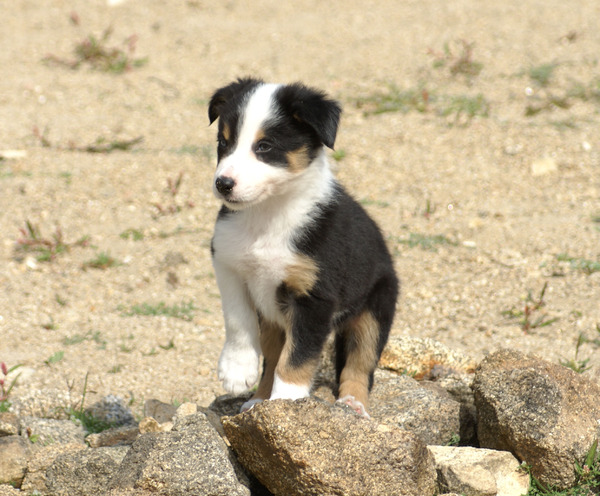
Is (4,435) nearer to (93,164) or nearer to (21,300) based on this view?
(21,300)

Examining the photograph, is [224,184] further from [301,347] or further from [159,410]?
[159,410]

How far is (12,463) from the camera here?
3730 mm

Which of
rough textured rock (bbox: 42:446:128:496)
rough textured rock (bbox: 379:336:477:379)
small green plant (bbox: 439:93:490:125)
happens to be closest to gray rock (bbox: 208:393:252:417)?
rough textured rock (bbox: 42:446:128:496)

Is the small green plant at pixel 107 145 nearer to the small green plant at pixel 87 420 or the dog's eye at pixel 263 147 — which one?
the small green plant at pixel 87 420

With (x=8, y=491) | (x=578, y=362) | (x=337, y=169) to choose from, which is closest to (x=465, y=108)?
(x=337, y=169)

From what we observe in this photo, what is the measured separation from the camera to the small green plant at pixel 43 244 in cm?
632

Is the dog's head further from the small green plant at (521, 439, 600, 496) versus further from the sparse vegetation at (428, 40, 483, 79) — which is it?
the sparse vegetation at (428, 40, 483, 79)

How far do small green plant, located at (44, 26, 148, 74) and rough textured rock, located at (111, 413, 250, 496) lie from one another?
7.12m

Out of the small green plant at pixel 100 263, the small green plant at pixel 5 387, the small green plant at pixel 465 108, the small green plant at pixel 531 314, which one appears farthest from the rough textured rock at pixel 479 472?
the small green plant at pixel 465 108

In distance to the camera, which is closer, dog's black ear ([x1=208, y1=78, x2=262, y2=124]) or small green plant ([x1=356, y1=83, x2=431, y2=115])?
dog's black ear ([x1=208, y1=78, x2=262, y2=124])

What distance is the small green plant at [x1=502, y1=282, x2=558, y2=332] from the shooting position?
5.46 m

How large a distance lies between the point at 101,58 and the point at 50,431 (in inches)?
259

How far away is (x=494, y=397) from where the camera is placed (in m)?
3.62

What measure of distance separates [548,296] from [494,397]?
2435 mm
